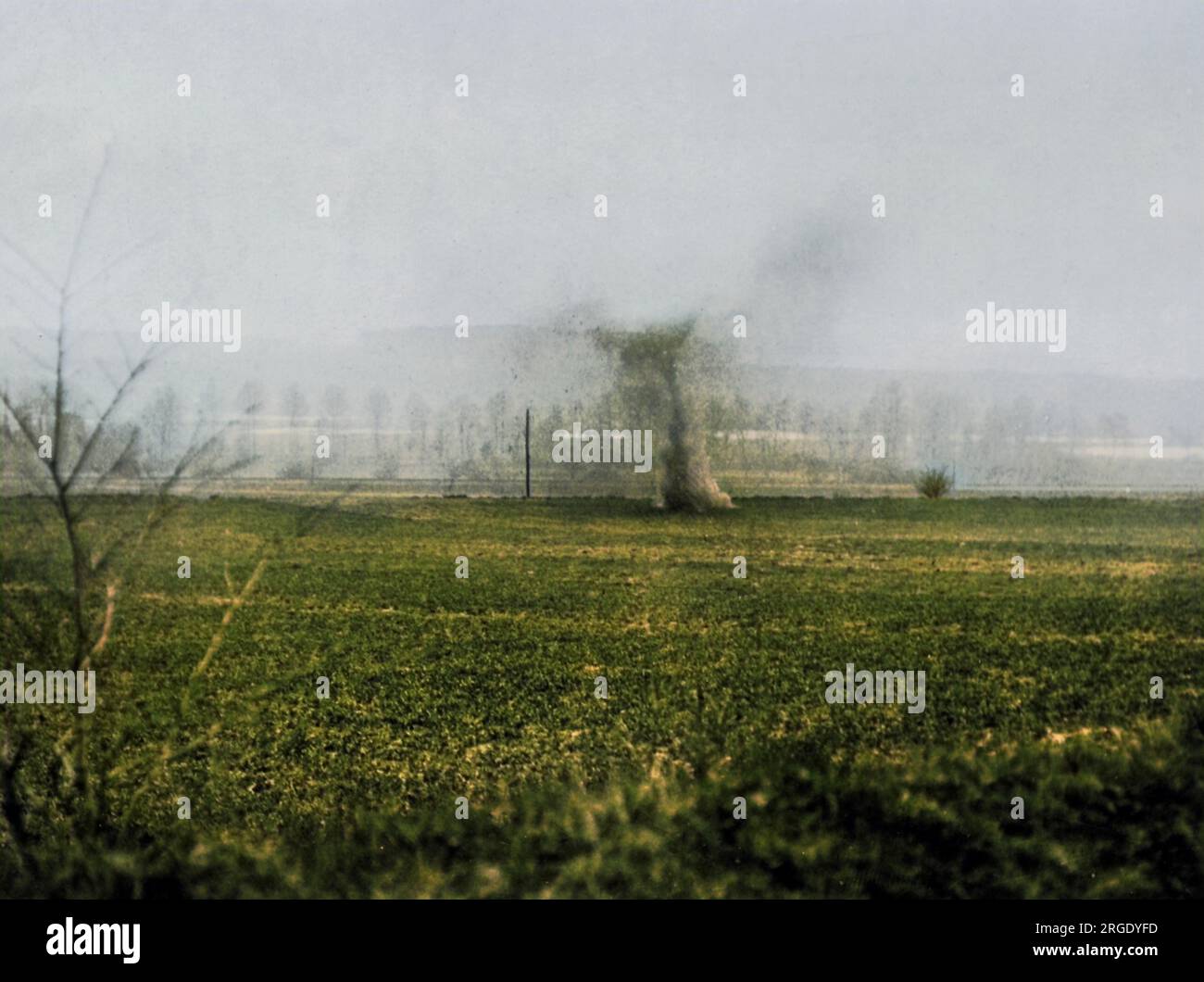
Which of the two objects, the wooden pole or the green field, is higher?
the wooden pole

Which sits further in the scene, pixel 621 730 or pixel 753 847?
pixel 621 730

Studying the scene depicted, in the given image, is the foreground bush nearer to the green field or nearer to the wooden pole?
the green field

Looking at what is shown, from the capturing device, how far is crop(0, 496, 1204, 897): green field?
3400mm

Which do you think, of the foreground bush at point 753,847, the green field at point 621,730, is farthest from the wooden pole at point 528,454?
the foreground bush at point 753,847

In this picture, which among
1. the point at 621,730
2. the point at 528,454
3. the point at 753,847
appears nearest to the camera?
the point at 753,847

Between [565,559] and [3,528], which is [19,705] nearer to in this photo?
[3,528]

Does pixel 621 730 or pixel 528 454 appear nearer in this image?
pixel 621 730

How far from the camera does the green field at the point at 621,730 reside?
340cm

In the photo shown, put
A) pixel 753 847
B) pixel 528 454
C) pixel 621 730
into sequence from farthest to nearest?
1. pixel 528 454
2. pixel 621 730
3. pixel 753 847

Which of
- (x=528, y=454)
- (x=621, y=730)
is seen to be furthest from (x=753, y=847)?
(x=528, y=454)

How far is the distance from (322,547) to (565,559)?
2.90 metres

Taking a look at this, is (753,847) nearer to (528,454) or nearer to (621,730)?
(621,730)

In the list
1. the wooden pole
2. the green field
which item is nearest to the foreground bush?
the green field

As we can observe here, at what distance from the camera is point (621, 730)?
520 cm
